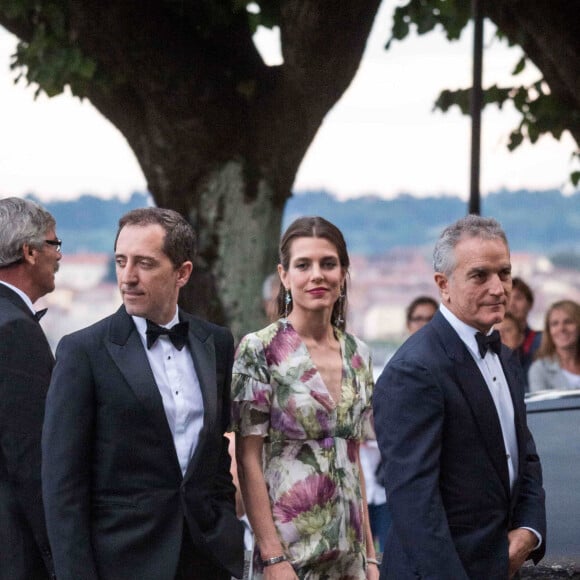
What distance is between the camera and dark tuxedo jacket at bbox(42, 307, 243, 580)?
3.87 metres

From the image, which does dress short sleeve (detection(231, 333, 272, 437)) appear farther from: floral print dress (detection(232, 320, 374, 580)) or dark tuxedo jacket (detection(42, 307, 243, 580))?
dark tuxedo jacket (detection(42, 307, 243, 580))

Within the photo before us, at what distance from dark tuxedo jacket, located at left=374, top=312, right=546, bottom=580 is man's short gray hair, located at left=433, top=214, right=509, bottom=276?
24 centimetres

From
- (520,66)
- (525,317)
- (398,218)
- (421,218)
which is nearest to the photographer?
(525,317)

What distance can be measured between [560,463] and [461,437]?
106 cm

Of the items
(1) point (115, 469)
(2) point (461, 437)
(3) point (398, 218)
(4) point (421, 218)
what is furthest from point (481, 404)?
(3) point (398, 218)

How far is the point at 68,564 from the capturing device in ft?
12.5

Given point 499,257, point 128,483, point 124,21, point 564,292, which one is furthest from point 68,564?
point 564,292

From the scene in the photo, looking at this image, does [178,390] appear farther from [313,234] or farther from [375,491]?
[375,491]

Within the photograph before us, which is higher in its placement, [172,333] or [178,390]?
[172,333]

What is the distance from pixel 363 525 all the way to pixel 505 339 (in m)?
5.07

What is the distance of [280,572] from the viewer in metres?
4.26

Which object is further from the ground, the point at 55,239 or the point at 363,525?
the point at 55,239

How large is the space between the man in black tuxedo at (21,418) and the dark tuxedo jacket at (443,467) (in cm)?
113

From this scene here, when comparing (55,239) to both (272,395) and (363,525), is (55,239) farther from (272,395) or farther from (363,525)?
(363,525)
